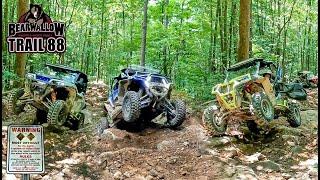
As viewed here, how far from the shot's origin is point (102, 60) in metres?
23.0

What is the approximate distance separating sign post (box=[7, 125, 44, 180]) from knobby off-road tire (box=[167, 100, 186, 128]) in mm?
5260

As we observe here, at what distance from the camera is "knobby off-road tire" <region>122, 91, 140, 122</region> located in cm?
782

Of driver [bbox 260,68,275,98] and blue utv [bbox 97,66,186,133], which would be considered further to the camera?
blue utv [bbox 97,66,186,133]

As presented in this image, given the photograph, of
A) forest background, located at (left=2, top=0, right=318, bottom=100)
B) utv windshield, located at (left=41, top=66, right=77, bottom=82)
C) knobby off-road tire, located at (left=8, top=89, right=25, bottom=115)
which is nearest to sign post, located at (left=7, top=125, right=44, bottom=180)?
knobby off-road tire, located at (left=8, top=89, right=25, bottom=115)

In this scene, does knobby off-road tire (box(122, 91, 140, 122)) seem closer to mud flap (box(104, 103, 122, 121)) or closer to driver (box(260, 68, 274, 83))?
mud flap (box(104, 103, 122, 121))

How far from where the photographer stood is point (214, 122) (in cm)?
784

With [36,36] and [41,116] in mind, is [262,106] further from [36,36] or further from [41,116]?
[36,36]

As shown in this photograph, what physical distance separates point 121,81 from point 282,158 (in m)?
3.50

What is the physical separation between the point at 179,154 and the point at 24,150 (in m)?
4.35

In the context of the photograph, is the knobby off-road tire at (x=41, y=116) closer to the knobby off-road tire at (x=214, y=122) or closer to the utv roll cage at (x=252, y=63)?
the knobby off-road tire at (x=214, y=122)

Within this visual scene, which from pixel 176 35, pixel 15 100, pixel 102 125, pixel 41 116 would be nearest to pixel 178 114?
pixel 102 125

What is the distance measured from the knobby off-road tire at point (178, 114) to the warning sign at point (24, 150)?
526cm

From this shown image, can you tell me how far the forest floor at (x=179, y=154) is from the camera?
634 centimetres

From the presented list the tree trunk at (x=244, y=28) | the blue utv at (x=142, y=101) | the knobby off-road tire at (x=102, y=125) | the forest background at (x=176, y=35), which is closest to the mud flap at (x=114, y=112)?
the blue utv at (x=142, y=101)
